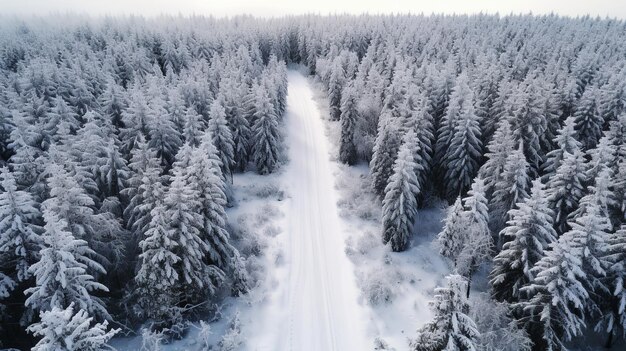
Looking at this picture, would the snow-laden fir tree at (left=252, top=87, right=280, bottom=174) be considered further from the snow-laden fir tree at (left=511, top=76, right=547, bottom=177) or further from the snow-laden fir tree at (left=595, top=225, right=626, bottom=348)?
the snow-laden fir tree at (left=595, top=225, right=626, bottom=348)

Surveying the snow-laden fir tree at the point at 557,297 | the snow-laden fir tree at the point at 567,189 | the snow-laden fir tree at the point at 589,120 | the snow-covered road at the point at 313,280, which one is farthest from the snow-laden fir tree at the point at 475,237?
the snow-laden fir tree at the point at 589,120

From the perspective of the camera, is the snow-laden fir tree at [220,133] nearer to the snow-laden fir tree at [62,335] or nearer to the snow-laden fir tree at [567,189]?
the snow-laden fir tree at [62,335]

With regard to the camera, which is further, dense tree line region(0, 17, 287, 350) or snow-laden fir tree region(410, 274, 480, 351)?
dense tree line region(0, 17, 287, 350)

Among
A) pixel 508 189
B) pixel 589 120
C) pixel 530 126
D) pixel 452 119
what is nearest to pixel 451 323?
pixel 508 189

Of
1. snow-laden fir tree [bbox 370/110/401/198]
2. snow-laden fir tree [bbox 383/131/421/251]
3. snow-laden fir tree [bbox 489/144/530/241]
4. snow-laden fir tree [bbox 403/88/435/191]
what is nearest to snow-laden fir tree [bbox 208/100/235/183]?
snow-laden fir tree [bbox 370/110/401/198]

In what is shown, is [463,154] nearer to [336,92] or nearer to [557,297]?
[557,297]

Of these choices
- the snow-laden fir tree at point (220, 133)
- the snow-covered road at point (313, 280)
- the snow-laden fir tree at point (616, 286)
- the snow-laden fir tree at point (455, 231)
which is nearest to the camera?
the snow-laden fir tree at point (616, 286)
